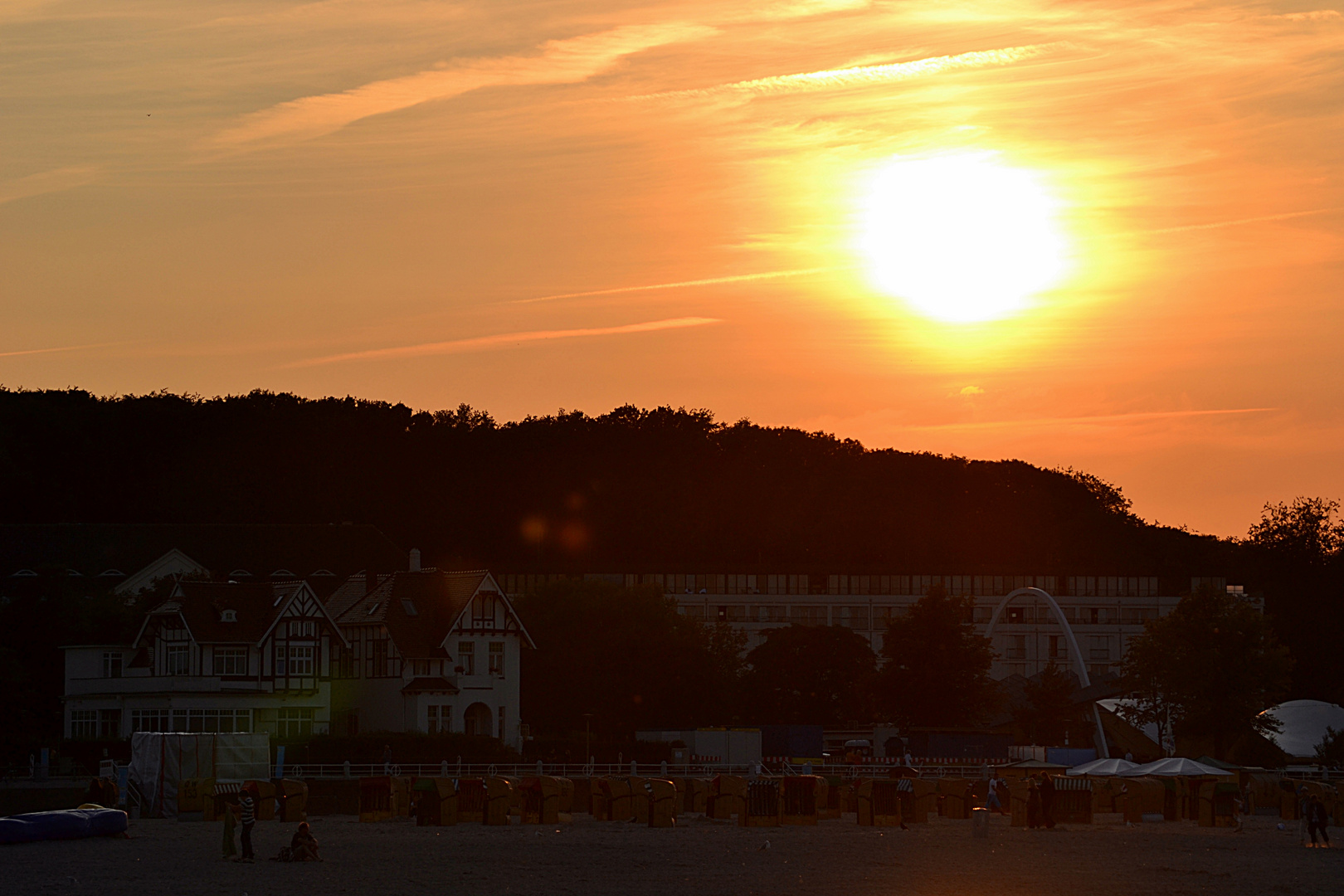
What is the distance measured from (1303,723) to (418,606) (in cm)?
4625

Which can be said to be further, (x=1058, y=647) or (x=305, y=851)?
(x=1058, y=647)

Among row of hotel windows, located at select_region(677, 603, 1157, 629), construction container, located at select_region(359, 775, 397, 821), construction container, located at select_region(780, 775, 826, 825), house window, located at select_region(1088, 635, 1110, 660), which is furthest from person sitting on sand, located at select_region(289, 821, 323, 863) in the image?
house window, located at select_region(1088, 635, 1110, 660)

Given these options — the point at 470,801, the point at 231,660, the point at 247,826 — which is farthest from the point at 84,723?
the point at 247,826

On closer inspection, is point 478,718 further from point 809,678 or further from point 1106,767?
point 1106,767

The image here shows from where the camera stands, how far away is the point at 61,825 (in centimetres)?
4056

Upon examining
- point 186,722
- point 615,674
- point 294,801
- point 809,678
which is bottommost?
point 294,801

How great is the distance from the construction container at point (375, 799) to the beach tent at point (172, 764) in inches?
191

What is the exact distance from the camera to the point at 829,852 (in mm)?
38375

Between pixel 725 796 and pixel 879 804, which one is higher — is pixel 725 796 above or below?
above

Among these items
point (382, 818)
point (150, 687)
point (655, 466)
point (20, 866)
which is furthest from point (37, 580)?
point (655, 466)

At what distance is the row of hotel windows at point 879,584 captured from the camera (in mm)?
151625

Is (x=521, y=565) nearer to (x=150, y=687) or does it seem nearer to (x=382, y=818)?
(x=150, y=687)

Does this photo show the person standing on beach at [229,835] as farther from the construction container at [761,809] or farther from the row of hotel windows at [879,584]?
A: the row of hotel windows at [879,584]

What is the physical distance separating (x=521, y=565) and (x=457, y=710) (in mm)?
65729
